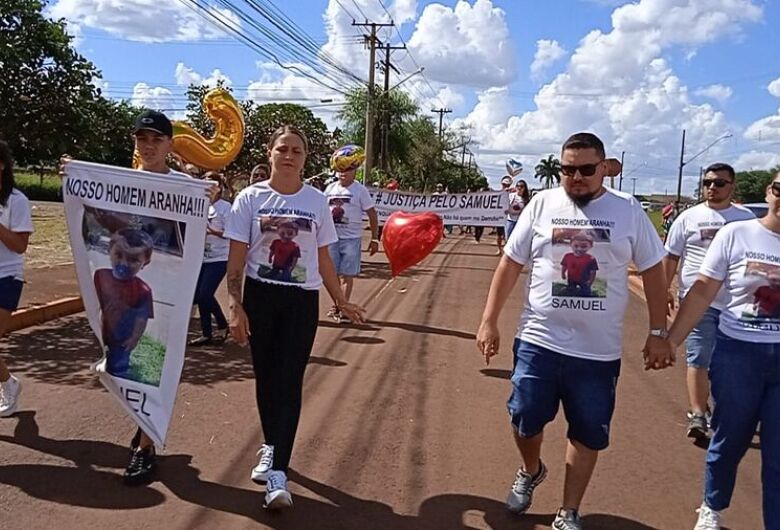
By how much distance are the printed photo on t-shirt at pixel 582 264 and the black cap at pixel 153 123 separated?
7.29 feet

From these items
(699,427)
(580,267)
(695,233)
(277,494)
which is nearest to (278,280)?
(277,494)

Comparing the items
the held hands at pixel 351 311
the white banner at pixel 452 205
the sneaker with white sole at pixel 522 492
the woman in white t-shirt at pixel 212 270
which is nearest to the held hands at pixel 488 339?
the sneaker with white sole at pixel 522 492

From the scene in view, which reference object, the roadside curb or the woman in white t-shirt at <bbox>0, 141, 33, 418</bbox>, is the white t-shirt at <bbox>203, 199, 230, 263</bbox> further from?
the woman in white t-shirt at <bbox>0, 141, 33, 418</bbox>

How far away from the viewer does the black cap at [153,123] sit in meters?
4.13

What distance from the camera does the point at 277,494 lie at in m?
3.91

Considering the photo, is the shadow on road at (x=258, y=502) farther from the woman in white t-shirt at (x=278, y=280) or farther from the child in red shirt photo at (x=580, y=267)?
the child in red shirt photo at (x=580, y=267)

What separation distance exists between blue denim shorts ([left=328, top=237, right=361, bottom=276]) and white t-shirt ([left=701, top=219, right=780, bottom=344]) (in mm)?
5620

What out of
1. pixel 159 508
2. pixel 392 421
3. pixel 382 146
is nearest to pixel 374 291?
pixel 392 421

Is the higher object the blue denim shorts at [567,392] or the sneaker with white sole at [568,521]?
the blue denim shorts at [567,392]

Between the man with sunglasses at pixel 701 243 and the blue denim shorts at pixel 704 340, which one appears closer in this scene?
the blue denim shorts at pixel 704 340

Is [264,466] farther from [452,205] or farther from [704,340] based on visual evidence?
[452,205]

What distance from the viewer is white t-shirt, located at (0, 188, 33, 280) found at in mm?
4793

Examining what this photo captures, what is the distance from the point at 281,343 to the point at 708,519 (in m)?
2.37

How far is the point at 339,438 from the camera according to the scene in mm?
5156
